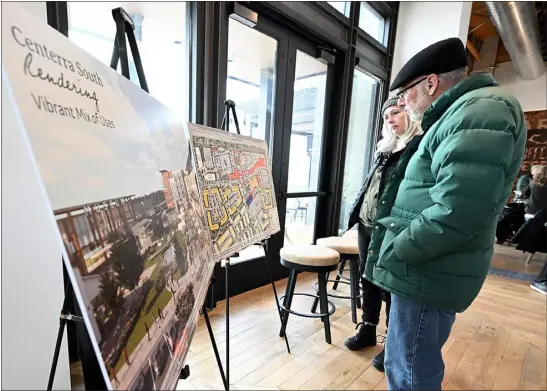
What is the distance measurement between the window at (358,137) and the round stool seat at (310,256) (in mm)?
1847

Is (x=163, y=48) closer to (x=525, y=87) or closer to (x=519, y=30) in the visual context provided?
(x=519, y=30)

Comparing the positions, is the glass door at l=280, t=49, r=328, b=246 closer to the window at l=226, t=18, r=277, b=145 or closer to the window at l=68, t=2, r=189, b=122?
the window at l=226, t=18, r=277, b=145

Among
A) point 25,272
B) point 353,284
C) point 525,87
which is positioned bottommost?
point 353,284

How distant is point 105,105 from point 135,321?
40 centimetres

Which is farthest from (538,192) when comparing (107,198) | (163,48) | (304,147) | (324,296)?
(107,198)

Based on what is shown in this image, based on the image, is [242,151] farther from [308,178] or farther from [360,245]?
[308,178]

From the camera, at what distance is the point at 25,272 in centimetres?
112

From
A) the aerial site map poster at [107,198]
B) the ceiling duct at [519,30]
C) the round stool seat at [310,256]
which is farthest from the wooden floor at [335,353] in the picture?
the ceiling duct at [519,30]

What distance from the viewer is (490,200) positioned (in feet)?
2.84

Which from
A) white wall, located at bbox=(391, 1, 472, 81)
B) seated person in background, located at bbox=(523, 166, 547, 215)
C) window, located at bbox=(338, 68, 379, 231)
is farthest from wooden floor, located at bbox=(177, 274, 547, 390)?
white wall, located at bbox=(391, 1, 472, 81)

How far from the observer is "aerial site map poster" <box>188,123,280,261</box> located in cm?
122

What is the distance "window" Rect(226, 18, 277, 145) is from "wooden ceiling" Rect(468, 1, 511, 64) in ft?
12.2

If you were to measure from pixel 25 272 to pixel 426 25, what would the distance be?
4.54 metres

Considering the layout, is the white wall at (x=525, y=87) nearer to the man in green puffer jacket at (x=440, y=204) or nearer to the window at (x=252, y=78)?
the window at (x=252, y=78)
